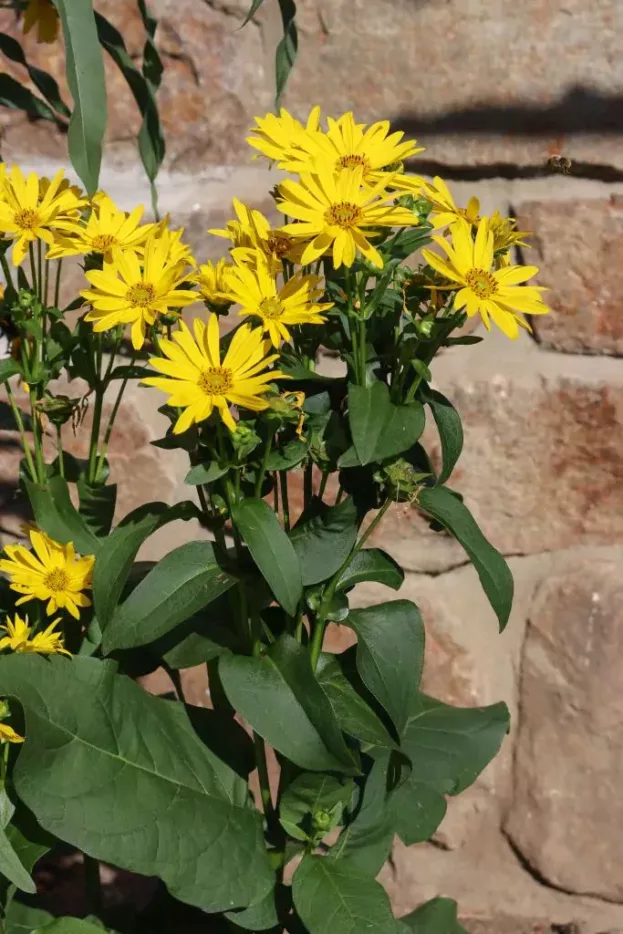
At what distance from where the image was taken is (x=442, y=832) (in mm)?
970

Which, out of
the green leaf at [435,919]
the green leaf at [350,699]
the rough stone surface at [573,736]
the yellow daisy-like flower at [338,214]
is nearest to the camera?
the yellow daisy-like flower at [338,214]

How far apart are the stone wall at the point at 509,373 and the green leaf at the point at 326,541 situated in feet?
1.11

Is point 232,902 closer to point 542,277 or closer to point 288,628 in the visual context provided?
point 288,628

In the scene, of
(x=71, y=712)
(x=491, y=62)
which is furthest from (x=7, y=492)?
(x=491, y=62)

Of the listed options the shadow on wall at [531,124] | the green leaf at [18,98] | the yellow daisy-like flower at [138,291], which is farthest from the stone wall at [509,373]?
the yellow daisy-like flower at [138,291]

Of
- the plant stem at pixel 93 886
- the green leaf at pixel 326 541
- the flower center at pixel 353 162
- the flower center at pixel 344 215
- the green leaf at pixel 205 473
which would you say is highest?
the flower center at pixel 353 162

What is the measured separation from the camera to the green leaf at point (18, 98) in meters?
0.75

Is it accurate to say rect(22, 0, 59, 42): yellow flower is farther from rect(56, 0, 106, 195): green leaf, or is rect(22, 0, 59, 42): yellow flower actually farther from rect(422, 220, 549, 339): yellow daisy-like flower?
rect(422, 220, 549, 339): yellow daisy-like flower

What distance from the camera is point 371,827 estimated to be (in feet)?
2.31

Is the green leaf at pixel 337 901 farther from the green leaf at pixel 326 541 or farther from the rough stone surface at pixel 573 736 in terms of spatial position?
the rough stone surface at pixel 573 736

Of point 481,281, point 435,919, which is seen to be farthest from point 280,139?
point 435,919

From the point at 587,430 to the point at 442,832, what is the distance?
0.47 meters

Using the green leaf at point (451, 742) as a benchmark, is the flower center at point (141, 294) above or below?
above

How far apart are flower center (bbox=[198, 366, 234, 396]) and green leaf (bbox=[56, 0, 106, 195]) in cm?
15
